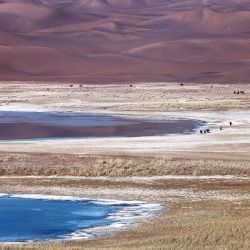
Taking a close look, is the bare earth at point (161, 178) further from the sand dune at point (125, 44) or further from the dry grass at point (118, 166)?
the sand dune at point (125, 44)

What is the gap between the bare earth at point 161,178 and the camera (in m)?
17.8

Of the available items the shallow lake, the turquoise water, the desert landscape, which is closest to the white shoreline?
the desert landscape

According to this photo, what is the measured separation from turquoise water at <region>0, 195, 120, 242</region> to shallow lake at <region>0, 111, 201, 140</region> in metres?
13.4

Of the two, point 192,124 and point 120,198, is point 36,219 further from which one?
point 192,124

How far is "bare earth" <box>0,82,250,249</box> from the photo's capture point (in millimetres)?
17766

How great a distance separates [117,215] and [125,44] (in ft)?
351

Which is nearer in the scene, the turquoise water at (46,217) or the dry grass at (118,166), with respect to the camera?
the turquoise water at (46,217)

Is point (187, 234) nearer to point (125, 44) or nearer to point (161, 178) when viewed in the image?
point (161, 178)

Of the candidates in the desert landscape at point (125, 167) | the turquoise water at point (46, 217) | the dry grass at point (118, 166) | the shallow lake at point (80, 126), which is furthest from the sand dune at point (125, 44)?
the turquoise water at point (46, 217)

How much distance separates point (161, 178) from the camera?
26.6 metres

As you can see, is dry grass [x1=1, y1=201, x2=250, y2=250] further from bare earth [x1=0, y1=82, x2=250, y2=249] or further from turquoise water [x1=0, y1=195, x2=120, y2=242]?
turquoise water [x1=0, y1=195, x2=120, y2=242]

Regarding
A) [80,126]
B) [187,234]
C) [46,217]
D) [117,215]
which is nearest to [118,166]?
[117,215]

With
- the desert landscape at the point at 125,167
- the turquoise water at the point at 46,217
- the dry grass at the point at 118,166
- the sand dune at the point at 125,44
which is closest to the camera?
the desert landscape at the point at 125,167

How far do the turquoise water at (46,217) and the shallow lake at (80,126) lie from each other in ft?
43.9
